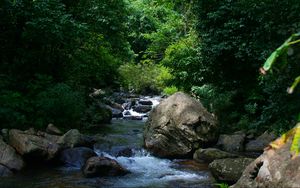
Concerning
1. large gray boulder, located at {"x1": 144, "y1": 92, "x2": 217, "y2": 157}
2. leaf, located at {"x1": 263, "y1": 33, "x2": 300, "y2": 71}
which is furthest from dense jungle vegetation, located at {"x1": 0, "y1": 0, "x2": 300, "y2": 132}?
leaf, located at {"x1": 263, "y1": 33, "x2": 300, "y2": 71}

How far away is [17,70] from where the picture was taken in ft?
43.1

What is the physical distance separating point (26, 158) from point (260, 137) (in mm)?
6447

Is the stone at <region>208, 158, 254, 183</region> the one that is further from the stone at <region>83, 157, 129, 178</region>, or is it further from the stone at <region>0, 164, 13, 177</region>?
the stone at <region>0, 164, 13, 177</region>

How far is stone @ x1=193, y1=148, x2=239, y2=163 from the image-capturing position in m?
10.2

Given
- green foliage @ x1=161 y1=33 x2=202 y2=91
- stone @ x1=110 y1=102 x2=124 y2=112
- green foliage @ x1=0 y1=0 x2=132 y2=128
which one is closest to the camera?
green foliage @ x1=0 y1=0 x2=132 y2=128

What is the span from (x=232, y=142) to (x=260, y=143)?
30.4 inches

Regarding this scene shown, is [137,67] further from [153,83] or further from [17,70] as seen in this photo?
[17,70]

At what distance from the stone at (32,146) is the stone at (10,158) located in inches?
7.4

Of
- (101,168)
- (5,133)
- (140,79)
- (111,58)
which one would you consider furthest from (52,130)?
(140,79)

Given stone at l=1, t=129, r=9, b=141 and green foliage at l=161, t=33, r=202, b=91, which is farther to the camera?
green foliage at l=161, t=33, r=202, b=91

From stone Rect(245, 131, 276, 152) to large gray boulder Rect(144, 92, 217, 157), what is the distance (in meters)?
1.00

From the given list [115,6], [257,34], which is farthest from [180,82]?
[257,34]

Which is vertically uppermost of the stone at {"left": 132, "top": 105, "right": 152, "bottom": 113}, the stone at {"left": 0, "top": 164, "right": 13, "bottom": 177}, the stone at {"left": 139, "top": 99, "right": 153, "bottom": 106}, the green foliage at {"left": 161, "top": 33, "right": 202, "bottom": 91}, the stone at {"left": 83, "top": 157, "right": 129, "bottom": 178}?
the green foliage at {"left": 161, "top": 33, "right": 202, "bottom": 91}

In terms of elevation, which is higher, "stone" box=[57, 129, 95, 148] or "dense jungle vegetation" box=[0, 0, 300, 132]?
"dense jungle vegetation" box=[0, 0, 300, 132]
